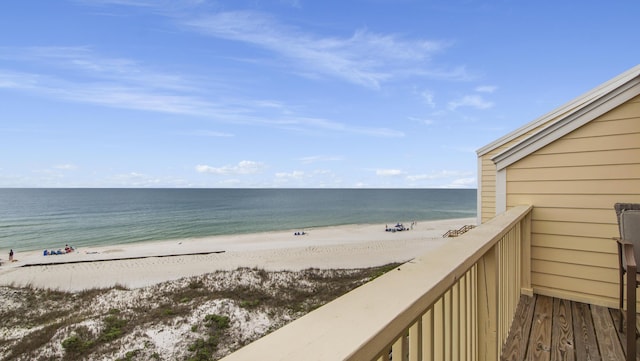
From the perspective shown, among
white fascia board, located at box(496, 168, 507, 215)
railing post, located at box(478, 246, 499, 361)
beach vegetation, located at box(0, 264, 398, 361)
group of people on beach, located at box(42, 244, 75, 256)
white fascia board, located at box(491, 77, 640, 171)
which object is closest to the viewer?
railing post, located at box(478, 246, 499, 361)

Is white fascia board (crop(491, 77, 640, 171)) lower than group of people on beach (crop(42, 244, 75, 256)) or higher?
higher

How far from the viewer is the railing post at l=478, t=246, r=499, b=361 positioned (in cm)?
138

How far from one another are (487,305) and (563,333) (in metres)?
1.32

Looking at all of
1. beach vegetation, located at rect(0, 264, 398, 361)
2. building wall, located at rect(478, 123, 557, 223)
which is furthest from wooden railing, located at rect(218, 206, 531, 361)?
building wall, located at rect(478, 123, 557, 223)

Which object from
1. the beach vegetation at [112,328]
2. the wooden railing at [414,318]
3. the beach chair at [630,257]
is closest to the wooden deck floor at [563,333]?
the beach chair at [630,257]

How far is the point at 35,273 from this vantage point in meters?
12.6

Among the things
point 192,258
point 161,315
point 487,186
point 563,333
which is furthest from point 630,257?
point 192,258

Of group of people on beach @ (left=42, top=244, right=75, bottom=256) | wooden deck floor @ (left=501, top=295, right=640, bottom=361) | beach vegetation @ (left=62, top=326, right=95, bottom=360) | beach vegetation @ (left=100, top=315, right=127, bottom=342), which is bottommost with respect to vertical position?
group of people on beach @ (left=42, top=244, right=75, bottom=256)

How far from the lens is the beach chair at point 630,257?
5.74 ft

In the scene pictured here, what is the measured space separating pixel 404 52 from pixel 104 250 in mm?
19453

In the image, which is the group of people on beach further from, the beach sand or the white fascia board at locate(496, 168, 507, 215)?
the white fascia board at locate(496, 168, 507, 215)

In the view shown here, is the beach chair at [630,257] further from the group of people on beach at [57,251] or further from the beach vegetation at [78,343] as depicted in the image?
the group of people on beach at [57,251]

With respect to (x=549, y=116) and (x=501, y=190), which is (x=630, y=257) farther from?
(x=549, y=116)

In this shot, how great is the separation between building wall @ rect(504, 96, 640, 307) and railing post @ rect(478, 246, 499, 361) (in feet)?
6.27
